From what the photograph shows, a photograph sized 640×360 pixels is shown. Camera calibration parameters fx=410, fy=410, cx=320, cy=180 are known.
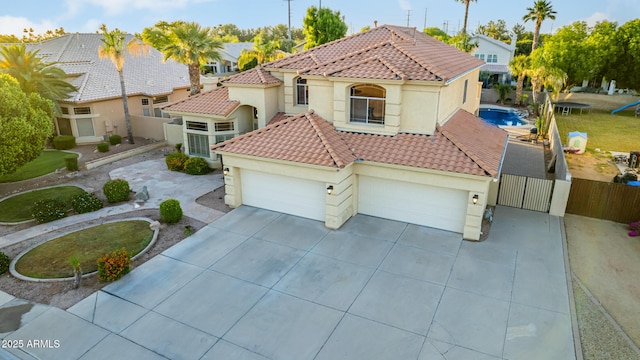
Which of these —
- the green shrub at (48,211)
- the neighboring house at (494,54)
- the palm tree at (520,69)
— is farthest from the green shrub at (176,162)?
the neighboring house at (494,54)

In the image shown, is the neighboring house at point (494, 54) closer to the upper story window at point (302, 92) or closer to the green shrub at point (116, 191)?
the upper story window at point (302, 92)

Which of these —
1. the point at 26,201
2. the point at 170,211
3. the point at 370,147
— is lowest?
the point at 26,201

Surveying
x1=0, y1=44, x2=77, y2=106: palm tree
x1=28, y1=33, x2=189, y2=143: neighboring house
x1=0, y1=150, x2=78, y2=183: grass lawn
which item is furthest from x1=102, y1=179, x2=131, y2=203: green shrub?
x1=28, y1=33, x2=189, y2=143: neighboring house

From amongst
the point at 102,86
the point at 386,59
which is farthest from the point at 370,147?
the point at 102,86

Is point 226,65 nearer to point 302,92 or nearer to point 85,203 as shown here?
point 302,92

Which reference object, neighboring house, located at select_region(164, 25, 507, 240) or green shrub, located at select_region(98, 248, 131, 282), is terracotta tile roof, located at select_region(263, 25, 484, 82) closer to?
neighboring house, located at select_region(164, 25, 507, 240)

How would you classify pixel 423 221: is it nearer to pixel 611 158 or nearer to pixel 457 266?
pixel 457 266
